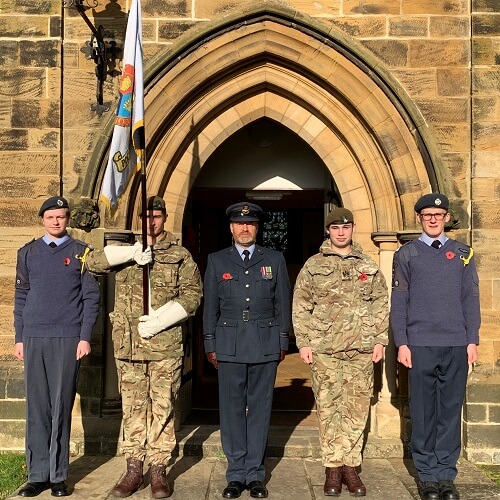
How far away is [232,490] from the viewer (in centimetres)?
461

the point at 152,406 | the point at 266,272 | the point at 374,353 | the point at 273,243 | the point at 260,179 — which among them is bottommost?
the point at 152,406

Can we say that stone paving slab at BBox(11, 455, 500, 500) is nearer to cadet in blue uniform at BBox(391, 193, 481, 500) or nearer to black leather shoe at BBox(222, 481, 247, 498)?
black leather shoe at BBox(222, 481, 247, 498)

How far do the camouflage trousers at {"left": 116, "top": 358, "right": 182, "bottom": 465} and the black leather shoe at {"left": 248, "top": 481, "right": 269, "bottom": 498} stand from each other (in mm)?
562

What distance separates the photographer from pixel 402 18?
5.93 m

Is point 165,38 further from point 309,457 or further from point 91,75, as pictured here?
point 309,457

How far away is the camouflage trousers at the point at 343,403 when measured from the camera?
15.4ft

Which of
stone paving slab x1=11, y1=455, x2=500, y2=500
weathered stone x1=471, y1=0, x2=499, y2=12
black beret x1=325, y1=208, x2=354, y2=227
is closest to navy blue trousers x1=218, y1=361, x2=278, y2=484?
stone paving slab x1=11, y1=455, x2=500, y2=500

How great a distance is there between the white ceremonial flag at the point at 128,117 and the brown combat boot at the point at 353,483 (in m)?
2.29

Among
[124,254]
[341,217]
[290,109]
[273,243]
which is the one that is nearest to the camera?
[124,254]

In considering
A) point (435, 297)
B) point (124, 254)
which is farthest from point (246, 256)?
point (435, 297)

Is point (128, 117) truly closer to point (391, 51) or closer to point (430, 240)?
point (430, 240)

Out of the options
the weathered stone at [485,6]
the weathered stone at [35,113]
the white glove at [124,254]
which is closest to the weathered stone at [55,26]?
the weathered stone at [35,113]

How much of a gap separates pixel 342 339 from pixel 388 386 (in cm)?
156

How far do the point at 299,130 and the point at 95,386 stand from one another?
2713mm
